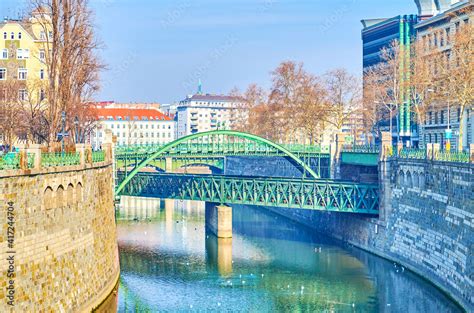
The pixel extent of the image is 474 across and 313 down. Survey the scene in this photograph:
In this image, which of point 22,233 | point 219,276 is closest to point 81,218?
point 22,233

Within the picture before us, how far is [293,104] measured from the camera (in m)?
125

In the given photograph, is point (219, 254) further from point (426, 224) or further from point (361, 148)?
point (361, 148)

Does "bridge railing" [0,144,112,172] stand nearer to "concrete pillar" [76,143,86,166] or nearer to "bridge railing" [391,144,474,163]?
"concrete pillar" [76,143,86,166]

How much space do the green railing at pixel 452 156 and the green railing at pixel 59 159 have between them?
24.4m

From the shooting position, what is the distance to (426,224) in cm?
6288

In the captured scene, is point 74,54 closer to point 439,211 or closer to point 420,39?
point 439,211

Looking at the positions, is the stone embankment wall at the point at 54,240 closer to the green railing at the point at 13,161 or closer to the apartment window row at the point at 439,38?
the green railing at the point at 13,161

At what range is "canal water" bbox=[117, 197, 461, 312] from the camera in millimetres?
56375

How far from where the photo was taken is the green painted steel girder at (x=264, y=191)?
257 ft

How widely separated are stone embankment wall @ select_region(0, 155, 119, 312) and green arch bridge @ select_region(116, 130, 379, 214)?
2827 cm

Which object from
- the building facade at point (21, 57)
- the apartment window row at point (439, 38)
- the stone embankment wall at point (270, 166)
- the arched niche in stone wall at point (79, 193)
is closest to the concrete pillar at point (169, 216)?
the stone embankment wall at point (270, 166)

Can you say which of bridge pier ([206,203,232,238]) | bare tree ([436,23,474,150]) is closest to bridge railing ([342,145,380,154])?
bare tree ([436,23,474,150])

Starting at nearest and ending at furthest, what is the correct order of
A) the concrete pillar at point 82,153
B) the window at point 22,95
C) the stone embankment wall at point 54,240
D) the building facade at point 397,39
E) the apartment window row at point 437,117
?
the stone embankment wall at point 54,240 → the concrete pillar at point 82,153 → the window at point 22,95 → the apartment window row at point 437,117 → the building facade at point 397,39

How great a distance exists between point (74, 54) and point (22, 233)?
2960 centimetres
